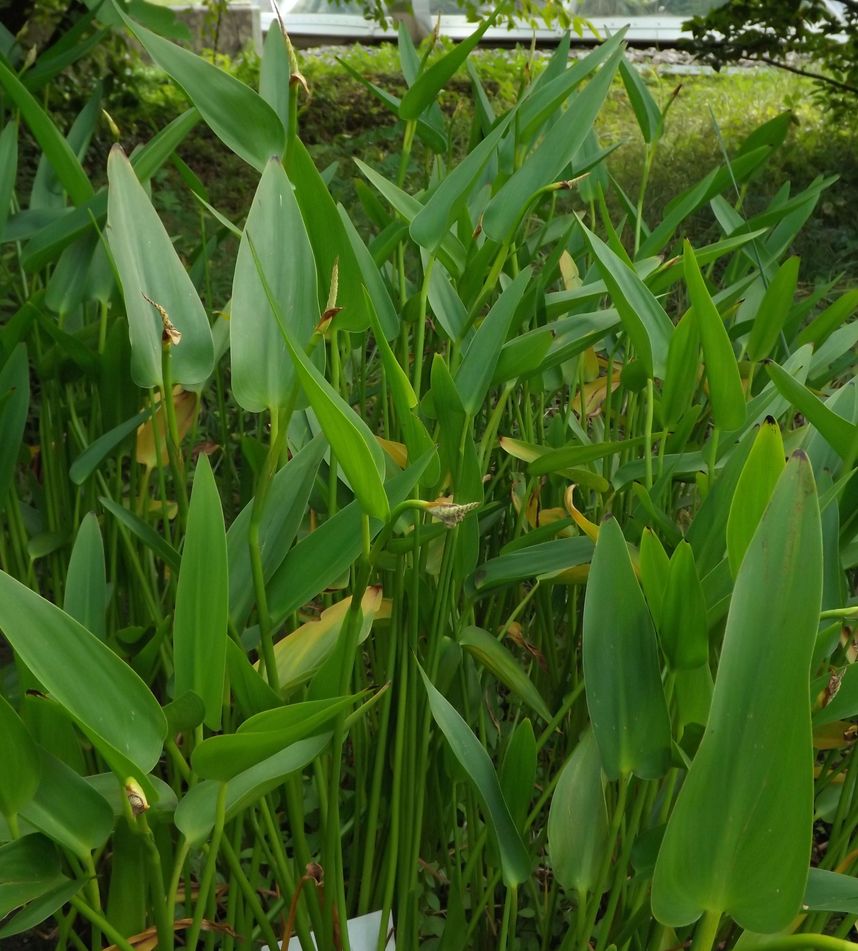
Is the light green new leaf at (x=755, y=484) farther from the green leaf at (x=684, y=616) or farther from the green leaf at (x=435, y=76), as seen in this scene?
the green leaf at (x=435, y=76)

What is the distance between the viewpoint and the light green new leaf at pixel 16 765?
0.35 metres

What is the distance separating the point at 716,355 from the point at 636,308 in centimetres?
7

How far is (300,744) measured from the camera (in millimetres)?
426

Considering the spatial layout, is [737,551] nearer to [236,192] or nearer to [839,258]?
[839,258]

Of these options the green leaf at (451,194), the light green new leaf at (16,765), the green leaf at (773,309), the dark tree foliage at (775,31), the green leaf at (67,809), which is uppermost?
the dark tree foliage at (775,31)

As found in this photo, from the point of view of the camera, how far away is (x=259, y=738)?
0.36 meters

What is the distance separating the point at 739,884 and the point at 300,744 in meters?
0.18

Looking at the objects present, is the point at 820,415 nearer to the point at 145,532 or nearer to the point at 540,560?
the point at 540,560

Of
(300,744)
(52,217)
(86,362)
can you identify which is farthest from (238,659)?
(52,217)

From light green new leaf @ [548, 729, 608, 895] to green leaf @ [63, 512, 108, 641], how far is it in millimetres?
239

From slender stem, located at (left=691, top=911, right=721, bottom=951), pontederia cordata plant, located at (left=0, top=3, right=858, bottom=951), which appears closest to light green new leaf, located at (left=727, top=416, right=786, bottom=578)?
pontederia cordata plant, located at (left=0, top=3, right=858, bottom=951)

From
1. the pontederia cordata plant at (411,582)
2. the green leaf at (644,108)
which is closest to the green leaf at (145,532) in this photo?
the pontederia cordata plant at (411,582)

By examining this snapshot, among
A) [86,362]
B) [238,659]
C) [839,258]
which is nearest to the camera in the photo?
[238,659]

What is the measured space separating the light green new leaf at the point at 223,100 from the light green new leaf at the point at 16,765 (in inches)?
11.3
